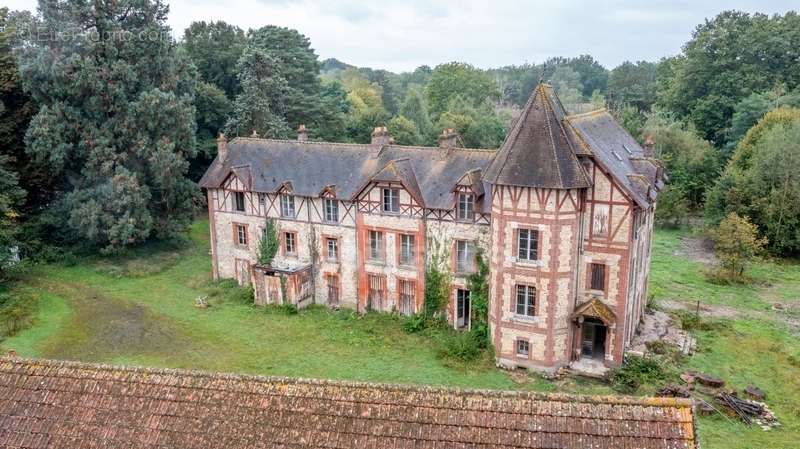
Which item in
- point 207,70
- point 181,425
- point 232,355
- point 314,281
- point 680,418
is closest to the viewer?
point 680,418

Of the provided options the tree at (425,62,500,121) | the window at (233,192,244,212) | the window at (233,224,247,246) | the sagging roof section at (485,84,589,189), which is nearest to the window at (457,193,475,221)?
the sagging roof section at (485,84,589,189)

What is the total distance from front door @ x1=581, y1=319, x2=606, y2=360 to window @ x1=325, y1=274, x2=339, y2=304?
42.9 feet

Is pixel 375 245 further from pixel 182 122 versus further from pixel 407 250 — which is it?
pixel 182 122

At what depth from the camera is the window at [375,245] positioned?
3069 cm

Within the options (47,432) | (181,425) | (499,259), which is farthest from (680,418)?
(499,259)

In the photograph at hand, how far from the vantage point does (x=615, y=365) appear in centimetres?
2512

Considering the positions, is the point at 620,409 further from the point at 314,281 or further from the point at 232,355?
the point at 314,281

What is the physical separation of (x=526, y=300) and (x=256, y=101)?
34.8 meters

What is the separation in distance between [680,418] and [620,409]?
104cm

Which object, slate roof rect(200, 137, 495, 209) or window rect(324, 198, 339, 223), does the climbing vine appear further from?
window rect(324, 198, 339, 223)

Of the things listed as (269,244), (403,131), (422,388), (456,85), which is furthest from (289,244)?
(456,85)

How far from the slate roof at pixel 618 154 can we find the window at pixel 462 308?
8.96 m

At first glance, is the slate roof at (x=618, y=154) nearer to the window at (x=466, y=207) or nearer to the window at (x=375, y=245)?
the window at (x=466, y=207)

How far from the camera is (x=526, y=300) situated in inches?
992
